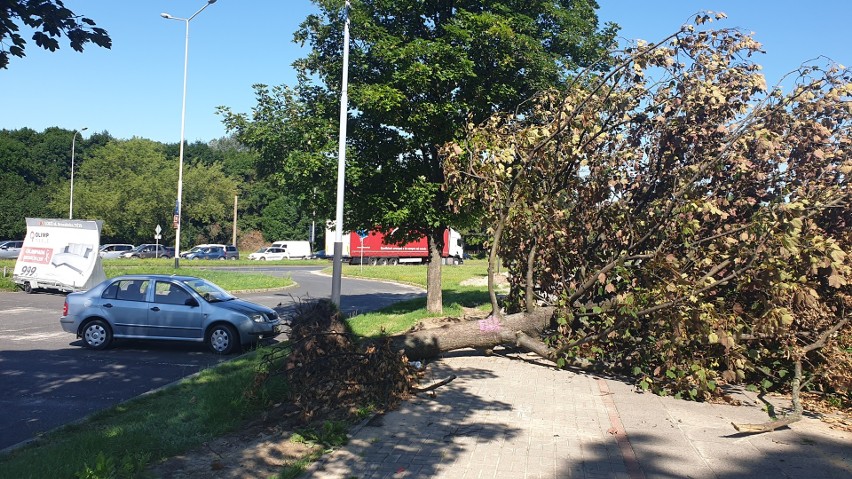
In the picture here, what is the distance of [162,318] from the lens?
40.0ft

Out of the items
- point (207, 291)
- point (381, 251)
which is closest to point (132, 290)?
point (207, 291)

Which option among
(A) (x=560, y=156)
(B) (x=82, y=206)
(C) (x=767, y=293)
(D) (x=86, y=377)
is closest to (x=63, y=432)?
(D) (x=86, y=377)

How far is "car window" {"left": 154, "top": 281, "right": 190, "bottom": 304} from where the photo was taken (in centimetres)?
1234

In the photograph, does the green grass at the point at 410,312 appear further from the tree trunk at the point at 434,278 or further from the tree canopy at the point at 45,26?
the tree canopy at the point at 45,26

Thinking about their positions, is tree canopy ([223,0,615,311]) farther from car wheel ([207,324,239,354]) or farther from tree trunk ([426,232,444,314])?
car wheel ([207,324,239,354])

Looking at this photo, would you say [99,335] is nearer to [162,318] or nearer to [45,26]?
[162,318]

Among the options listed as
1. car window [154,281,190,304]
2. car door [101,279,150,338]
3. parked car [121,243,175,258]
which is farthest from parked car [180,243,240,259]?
car window [154,281,190,304]

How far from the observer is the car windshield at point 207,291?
12.5 m

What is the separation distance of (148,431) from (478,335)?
466cm

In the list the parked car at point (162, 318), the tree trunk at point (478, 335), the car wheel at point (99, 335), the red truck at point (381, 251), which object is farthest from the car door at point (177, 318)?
the red truck at point (381, 251)

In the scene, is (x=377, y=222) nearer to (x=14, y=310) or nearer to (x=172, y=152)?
(x=14, y=310)

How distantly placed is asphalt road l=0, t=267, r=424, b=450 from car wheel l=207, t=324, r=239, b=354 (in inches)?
7.4

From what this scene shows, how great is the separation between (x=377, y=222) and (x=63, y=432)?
29.2ft

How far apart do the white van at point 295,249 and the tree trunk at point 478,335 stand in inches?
2119
